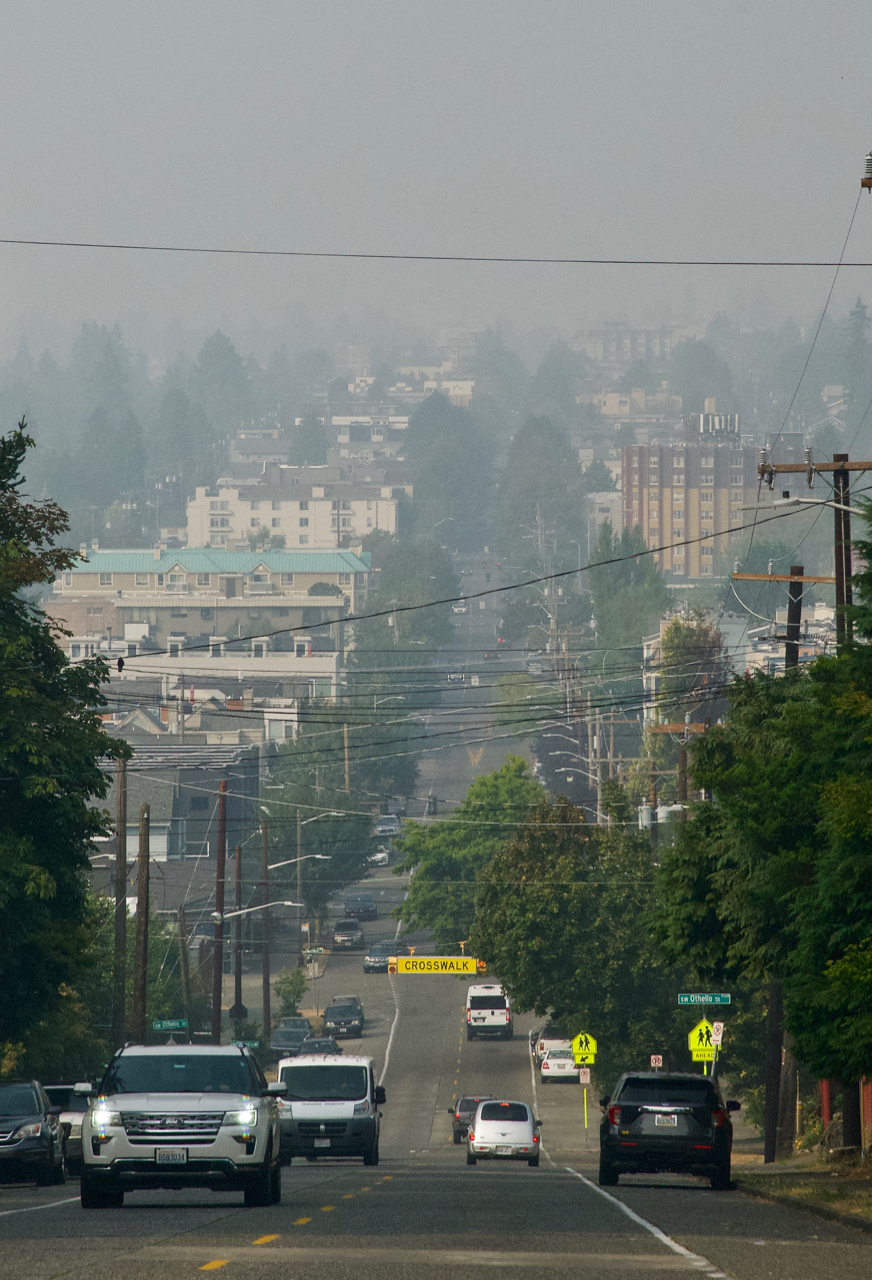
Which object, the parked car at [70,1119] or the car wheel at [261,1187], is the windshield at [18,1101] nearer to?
the parked car at [70,1119]

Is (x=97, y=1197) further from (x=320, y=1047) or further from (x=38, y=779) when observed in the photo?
(x=320, y=1047)

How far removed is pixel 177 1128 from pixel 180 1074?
0.99m

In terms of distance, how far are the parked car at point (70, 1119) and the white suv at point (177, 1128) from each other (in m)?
13.7

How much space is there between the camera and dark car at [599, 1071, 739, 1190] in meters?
27.6

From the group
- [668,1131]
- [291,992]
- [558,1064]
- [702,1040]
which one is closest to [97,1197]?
[668,1131]

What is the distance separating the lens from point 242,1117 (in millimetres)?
19172

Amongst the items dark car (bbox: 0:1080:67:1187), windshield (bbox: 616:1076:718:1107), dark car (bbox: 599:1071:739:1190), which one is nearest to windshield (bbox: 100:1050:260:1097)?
dark car (bbox: 599:1071:739:1190)

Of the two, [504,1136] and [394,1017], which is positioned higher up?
[504,1136]

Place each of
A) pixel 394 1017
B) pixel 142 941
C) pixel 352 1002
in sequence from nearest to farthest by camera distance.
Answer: pixel 142 941 < pixel 352 1002 < pixel 394 1017

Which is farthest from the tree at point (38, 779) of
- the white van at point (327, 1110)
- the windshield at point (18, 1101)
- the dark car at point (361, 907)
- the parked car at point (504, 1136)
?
the dark car at point (361, 907)

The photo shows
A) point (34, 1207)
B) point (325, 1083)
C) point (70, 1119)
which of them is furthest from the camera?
point (70, 1119)

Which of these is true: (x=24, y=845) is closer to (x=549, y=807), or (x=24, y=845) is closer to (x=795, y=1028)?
(x=795, y=1028)

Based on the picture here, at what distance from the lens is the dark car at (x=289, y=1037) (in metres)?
79.9

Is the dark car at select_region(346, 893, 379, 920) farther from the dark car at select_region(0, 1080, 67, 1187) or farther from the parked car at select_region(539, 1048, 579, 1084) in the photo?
the dark car at select_region(0, 1080, 67, 1187)
